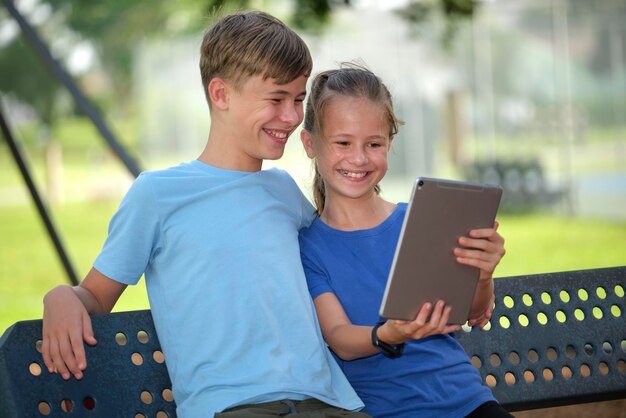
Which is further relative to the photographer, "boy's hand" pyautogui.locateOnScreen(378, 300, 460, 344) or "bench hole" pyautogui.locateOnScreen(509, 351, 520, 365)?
"bench hole" pyautogui.locateOnScreen(509, 351, 520, 365)

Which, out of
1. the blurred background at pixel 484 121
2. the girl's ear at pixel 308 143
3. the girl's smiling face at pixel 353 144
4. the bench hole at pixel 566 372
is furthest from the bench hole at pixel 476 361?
the blurred background at pixel 484 121

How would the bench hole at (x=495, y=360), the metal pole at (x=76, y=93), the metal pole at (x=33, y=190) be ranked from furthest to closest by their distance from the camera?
1. the metal pole at (x=33, y=190)
2. the metal pole at (x=76, y=93)
3. the bench hole at (x=495, y=360)

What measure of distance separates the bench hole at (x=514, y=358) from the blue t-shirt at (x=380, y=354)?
361 mm

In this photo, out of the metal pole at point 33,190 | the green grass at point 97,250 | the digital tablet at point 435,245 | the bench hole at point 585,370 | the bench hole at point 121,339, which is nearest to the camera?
the digital tablet at point 435,245

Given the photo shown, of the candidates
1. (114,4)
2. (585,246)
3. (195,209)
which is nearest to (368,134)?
(195,209)

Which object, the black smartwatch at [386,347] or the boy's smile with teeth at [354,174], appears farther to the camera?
the boy's smile with teeth at [354,174]

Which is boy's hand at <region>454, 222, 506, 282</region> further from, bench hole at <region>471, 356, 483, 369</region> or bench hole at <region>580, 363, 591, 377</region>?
bench hole at <region>580, 363, 591, 377</region>

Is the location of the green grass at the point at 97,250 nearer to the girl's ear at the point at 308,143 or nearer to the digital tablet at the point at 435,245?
the girl's ear at the point at 308,143

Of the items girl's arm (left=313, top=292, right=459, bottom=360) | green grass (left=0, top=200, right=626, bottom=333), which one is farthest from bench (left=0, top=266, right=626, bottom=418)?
green grass (left=0, top=200, right=626, bottom=333)

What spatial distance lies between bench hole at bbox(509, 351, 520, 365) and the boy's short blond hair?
41.5 inches

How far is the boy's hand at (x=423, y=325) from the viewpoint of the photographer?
8.02 ft

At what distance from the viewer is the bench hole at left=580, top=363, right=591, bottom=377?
3221 mm

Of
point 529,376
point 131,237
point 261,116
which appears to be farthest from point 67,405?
point 529,376

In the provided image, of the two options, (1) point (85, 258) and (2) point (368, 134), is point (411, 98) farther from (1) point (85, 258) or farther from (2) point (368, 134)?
(2) point (368, 134)
